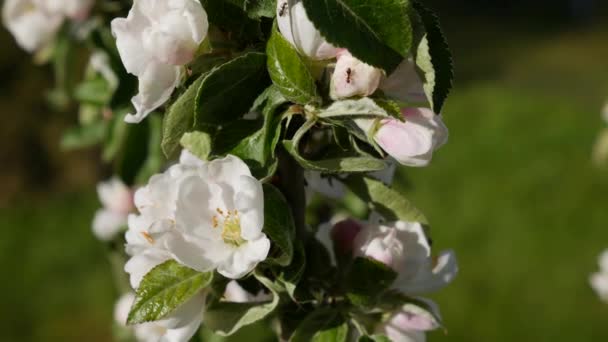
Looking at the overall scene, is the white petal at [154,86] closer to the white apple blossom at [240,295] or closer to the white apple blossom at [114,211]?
the white apple blossom at [240,295]

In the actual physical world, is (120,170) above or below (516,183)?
above

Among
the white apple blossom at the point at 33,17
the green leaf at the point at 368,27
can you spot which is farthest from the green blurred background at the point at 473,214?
the green leaf at the point at 368,27

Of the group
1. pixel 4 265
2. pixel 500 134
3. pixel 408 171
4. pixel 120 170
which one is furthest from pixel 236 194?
pixel 500 134

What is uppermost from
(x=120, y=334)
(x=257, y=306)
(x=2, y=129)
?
(x=257, y=306)

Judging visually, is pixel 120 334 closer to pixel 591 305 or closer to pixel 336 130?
pixel 336 130

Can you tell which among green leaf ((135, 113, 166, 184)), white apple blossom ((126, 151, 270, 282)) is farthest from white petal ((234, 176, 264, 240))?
green leaf ((135, 113, 166, 184))

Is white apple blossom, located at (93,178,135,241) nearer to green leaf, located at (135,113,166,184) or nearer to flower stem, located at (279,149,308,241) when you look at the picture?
green leaf, located at (135,113,166,184)

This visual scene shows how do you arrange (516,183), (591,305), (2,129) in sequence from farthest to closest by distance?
(2,129) → (516,183) → (591,305)

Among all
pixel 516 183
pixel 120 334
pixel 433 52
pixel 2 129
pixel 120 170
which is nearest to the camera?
pixel 433 52

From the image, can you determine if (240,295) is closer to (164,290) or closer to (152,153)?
(164,290)
